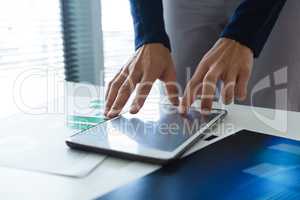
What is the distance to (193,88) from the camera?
2.16 ft

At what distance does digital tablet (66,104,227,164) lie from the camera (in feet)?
1.71

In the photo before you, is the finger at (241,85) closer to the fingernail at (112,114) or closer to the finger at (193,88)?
the finger at (193,88)

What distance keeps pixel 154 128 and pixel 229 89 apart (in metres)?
0.14

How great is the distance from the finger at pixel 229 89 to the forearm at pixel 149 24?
176 millimetres

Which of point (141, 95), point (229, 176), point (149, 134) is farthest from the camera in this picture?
point (141, 95)

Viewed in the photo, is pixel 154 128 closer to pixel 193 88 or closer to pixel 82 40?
pixel 193 88

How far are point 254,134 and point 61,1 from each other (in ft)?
4.12

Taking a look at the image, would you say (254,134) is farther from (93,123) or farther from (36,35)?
(36,35)

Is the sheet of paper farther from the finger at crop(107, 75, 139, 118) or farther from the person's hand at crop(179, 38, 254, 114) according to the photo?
the person's hand at crop(179, 38, 254, 114)

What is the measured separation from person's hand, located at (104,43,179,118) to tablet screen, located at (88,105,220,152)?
3cm

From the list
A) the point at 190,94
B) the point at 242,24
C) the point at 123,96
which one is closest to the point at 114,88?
the point at 123,96

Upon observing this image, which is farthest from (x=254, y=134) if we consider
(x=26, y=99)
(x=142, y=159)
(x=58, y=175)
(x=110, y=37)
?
(x=110, y=37)

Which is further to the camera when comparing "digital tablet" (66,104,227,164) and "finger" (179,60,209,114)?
"finger" (179,60,209,114)

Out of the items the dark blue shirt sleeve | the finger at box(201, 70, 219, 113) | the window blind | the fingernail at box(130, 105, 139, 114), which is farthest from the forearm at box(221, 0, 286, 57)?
the window blind
